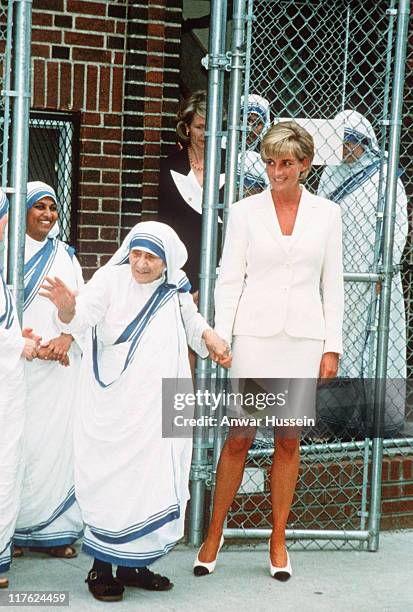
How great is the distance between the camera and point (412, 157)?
688cm

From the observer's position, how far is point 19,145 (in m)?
4.54

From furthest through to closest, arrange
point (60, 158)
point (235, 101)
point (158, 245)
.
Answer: point (60, 158)
point (235, 101)
point (158, 245)

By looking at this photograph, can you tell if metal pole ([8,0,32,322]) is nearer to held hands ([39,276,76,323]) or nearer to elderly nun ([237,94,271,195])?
held hands ([39,276,76,323])

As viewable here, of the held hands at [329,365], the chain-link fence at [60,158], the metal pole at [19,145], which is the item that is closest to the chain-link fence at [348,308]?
the held hands at [329,365]

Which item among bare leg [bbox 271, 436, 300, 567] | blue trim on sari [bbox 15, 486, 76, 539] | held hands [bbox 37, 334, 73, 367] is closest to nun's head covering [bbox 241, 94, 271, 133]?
held hands [bbox 37, 334, 73, 367]

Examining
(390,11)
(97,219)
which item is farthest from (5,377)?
(390,11)

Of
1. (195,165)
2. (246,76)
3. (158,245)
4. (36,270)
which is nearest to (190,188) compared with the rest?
(195,165)

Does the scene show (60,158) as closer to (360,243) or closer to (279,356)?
(360,243)

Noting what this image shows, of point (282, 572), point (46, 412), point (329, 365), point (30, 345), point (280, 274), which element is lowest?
point (282, 572)

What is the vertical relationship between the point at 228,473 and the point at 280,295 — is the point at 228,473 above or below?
below

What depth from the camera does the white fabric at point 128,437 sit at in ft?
14.6

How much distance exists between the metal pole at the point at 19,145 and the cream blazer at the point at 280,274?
2.91ft

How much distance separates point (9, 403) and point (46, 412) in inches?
24.5

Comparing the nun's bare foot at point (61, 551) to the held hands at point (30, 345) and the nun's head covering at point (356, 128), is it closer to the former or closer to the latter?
the held hands at point (30, 345)
